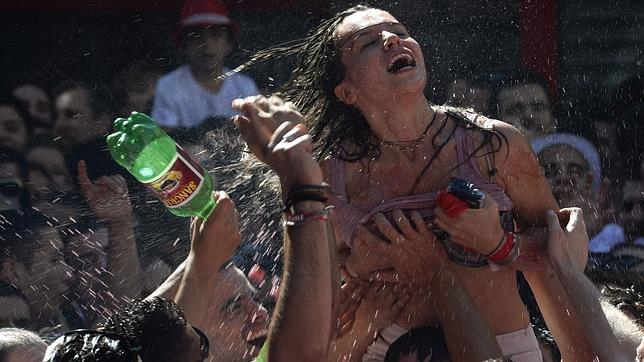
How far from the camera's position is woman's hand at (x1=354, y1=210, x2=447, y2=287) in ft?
11.5

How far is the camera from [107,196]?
532cm

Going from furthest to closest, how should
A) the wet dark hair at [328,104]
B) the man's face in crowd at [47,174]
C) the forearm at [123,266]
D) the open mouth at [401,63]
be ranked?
the man's face in crowd at [47,174], the forearm at [123,266], the wet dark hair at [328,104], the open mouth at [401,63]

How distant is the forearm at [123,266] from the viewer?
5.03 meters

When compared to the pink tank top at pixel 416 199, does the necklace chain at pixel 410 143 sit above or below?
above

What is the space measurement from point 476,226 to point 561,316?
1.30ft

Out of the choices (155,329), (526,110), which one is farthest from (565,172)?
(155,329)

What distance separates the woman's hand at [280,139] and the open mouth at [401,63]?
29.6 inches

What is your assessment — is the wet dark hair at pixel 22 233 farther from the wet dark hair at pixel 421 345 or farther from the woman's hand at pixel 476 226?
the woman's hand at pixel 476 226

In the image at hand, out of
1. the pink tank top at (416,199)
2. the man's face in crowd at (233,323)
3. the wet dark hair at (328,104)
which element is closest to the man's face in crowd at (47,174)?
the man's face in crowd at (233,323)

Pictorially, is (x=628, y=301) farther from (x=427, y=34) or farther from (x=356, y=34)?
(x=427, y=34)

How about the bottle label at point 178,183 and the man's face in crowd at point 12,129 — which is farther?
the man's face in crowd at point 12,129

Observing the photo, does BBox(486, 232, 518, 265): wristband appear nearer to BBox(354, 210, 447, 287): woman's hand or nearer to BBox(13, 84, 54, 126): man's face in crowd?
BBox(354, 210, 447, 287): woman's hand

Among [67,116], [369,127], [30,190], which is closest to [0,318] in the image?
[30,190]

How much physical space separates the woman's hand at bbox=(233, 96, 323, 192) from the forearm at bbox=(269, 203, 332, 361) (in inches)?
4.8
